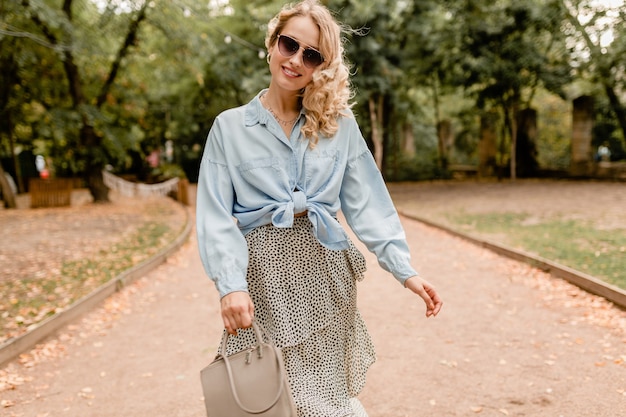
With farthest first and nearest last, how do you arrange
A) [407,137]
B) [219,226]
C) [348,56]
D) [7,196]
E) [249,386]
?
[407,137], [348,56], [7,196], [219,226], [249,386]

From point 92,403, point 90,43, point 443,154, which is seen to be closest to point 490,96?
point 443,154

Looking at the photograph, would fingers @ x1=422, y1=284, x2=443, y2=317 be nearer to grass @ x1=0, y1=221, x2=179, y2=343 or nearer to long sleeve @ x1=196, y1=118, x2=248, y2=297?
long sleeve @ x1=196, y1=118, x2=248, y2=297

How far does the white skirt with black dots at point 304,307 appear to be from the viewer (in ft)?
6.75

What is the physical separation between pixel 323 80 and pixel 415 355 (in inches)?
133

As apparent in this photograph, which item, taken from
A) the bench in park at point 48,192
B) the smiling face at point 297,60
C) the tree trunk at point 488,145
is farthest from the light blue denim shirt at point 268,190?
the tree trunk at point 488,145

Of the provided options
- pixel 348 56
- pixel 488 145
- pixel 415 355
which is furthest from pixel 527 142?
pixel 415 355

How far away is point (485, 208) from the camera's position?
581 inches

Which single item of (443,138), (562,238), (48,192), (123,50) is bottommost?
(562,238)

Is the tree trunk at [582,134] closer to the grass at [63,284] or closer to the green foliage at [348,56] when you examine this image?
the green foliage at [348,56]

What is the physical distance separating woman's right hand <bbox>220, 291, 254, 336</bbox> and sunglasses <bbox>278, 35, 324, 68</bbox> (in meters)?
0.86

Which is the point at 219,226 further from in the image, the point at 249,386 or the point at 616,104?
the point at 616,104

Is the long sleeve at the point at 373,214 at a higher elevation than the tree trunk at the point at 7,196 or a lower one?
higher

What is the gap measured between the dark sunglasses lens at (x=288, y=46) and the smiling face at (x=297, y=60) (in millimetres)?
13

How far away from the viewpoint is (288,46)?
2.08 meters
